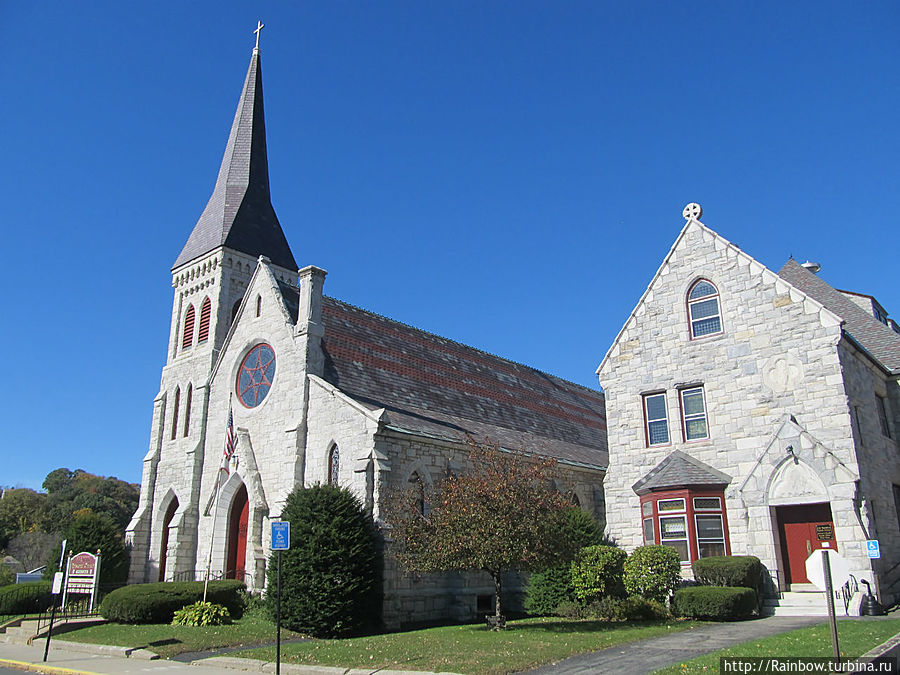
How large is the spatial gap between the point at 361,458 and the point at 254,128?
26762mm

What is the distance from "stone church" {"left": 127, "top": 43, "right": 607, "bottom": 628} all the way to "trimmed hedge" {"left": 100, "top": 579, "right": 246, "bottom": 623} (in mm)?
1175

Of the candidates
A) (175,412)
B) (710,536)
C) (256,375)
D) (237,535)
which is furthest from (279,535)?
(175,412)

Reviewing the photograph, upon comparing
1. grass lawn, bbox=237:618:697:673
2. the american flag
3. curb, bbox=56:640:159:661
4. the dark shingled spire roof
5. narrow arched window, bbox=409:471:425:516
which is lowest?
curb, bbox=56:640:159:661

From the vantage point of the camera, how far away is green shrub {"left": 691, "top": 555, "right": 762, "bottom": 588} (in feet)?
59.4

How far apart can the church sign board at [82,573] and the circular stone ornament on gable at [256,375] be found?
907 cm

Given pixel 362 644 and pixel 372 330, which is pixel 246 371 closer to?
pixel 372 330

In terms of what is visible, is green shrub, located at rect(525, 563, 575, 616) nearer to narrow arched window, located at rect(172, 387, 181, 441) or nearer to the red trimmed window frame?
the red trimmed window frame

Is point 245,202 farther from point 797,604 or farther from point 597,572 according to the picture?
point 797,604

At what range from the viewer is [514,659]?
12766 millimetres

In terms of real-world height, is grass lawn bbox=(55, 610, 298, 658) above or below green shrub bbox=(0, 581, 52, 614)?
below

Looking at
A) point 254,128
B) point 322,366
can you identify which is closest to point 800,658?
point 322,366

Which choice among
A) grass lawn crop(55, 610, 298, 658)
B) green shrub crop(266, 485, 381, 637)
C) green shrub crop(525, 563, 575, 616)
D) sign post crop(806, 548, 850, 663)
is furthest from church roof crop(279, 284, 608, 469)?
sign post crop(806, 548, 850, 663)

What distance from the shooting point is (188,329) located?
35.1 metres

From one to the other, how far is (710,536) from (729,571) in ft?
7.11
